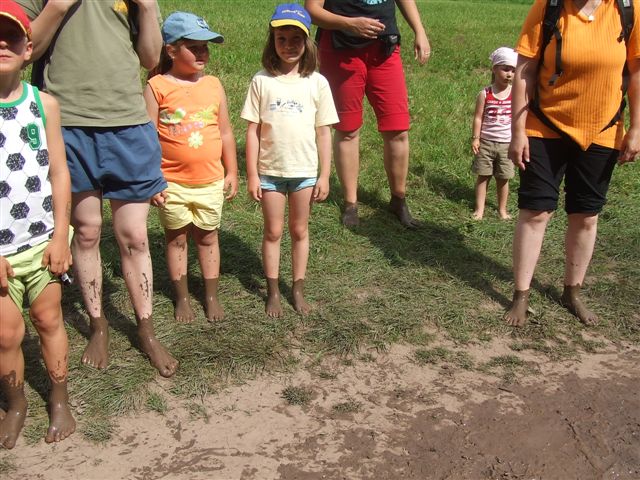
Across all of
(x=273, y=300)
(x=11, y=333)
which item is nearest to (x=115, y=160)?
(x=11, y=333)

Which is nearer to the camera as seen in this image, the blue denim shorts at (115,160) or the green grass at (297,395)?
the blue denim shorts at (115,160)

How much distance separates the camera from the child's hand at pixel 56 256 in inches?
120

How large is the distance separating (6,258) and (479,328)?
8.68ft

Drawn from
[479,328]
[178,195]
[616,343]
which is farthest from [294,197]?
[616,343]

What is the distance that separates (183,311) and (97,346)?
60 cm

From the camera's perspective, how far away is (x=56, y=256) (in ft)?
10.0

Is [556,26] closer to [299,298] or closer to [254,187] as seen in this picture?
[254,187]

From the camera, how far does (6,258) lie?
2.96 m

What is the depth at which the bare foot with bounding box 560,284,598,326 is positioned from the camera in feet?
14.8

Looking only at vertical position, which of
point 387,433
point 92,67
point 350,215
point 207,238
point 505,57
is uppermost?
point 92,67

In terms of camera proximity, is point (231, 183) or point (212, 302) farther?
point (212, 302)

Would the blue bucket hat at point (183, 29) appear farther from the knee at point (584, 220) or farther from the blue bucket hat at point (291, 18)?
the knee at point (584, 220)

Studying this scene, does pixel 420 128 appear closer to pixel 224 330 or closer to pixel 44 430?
pixel 224 330

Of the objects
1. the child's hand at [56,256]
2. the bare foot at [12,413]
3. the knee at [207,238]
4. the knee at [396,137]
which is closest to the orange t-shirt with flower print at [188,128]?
the knee at [207,238]
